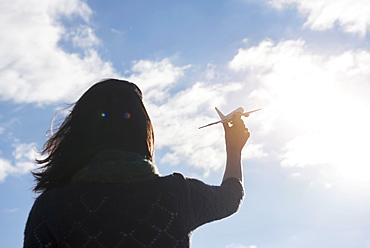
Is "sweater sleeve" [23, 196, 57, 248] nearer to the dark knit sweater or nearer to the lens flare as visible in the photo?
the dark knit sweater

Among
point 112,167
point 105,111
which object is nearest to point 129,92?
point 105,111

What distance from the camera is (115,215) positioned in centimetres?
445

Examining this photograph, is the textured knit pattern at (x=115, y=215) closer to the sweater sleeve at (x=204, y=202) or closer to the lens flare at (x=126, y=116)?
the sweater sleeve at (x=204, y=202)

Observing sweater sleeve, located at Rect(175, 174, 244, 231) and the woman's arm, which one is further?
the woman's arm

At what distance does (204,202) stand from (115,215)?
0.98m

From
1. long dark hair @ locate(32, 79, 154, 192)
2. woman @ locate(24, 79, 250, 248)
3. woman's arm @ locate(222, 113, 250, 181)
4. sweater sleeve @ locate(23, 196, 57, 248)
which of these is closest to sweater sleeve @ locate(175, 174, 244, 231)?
woman @ locate(24, 79, 250, 248)

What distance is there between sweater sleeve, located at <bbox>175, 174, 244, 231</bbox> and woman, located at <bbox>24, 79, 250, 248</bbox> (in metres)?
0.01

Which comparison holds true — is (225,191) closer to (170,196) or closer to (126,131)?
(170,196)

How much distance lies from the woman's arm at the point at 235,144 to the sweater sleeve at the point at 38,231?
2157 millimetres

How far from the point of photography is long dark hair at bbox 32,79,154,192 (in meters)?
4.88

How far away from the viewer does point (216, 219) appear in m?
5.10

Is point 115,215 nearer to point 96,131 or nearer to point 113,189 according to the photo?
point 113,189

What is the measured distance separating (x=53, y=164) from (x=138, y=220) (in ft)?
3.86

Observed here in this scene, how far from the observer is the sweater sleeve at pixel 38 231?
4387 mm
